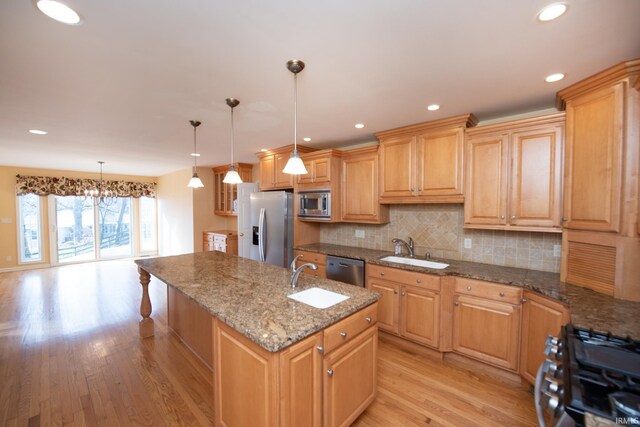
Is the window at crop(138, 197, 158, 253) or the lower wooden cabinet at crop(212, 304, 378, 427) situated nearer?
the lower wooden cabinet at crop(212, 304, 378, 427)

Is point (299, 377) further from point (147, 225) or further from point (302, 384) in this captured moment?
point (147, 225)

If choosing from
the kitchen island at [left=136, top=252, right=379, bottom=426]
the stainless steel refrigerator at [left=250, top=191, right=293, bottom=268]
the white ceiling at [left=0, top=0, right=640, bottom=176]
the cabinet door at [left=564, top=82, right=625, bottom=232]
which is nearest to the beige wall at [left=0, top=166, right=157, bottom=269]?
the white ceiling at [left=0, top=0, right=640, bottom=176]

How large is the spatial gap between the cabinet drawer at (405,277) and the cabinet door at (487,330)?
0.76 feet

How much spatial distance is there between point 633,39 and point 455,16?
106 cm

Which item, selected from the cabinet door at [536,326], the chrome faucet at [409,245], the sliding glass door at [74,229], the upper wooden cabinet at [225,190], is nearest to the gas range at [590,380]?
the cabinet door at [536,326]

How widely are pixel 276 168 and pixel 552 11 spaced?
3395 millimetres

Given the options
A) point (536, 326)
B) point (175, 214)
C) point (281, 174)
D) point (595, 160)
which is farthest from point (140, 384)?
point (175, 214)

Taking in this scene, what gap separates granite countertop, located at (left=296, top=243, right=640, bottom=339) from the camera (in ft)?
4.53

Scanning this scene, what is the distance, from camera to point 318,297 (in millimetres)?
1794

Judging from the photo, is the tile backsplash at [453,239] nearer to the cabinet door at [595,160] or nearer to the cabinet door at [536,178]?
the cabinet door at [536,178]

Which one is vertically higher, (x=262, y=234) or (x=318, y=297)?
(x=262, y=234)

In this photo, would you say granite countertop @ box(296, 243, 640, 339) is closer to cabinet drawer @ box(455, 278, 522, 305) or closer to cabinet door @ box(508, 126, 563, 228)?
cabinet drawer @ box(455, 278, 522, 305)

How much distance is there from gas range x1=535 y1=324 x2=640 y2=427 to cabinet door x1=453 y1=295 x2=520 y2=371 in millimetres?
815

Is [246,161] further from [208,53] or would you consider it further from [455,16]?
[455,16]
